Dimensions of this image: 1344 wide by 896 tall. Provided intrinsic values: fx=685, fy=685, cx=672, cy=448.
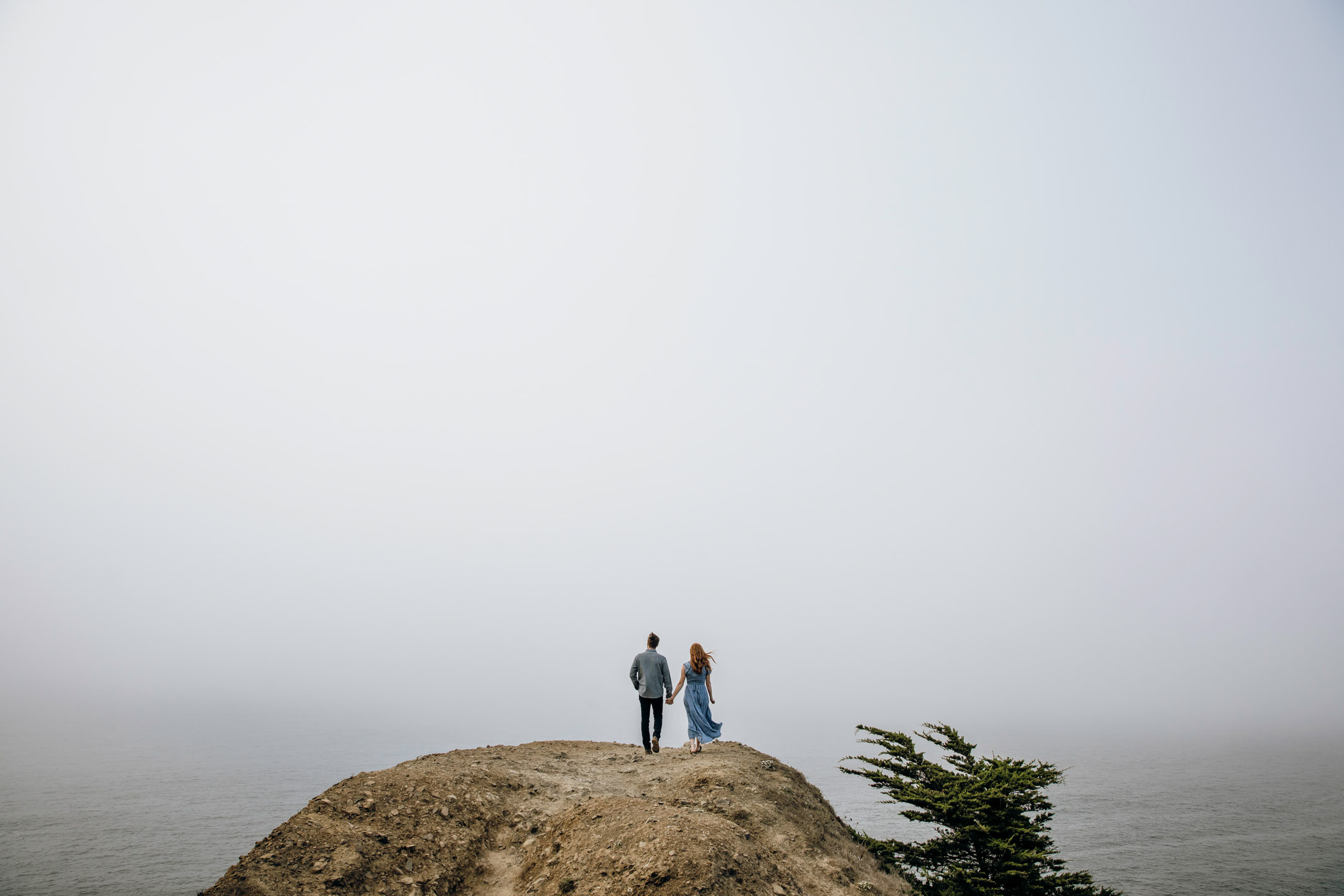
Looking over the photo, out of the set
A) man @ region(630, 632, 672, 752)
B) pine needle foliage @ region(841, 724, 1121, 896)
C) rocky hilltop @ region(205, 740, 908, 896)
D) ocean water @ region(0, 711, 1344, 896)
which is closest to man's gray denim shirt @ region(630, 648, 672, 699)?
man @ region(630, 632, 672, 752)

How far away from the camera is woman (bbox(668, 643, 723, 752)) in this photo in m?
18.8

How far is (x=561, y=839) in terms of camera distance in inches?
555

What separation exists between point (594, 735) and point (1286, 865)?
135 m

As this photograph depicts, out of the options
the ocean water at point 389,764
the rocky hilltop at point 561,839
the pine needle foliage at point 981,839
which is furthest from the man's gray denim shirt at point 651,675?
the ocean water at point 389,764

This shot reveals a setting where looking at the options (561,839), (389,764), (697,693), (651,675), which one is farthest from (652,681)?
(389,764)

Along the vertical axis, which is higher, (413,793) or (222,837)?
(413,793)

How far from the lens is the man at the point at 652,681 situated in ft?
62.8

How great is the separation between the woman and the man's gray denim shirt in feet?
1.41

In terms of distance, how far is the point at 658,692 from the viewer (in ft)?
62.8

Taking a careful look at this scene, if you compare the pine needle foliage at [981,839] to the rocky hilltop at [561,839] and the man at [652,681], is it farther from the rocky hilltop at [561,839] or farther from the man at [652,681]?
the man at [652,681]

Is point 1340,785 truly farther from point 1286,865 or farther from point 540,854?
point 540,854

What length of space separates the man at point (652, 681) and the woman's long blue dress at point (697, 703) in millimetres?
612

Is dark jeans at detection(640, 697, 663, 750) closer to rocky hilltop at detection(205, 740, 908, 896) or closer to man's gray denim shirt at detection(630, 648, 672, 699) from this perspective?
man's gray denim shirt at detection(630, 648, 672, 699)

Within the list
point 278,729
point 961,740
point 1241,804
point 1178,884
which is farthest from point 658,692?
point 278,729
